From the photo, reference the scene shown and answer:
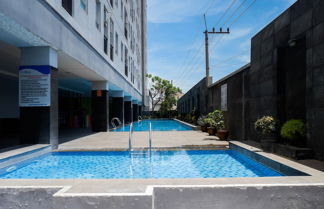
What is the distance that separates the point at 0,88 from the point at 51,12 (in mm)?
10244

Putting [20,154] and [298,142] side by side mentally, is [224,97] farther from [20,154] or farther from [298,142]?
[20,154]

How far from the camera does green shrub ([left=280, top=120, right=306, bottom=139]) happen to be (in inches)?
238

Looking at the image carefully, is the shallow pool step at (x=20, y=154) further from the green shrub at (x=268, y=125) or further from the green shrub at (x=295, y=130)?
the green shrub at (x=295, y=130)

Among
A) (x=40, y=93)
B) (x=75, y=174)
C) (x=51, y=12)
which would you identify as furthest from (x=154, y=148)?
(x=51, y=12)

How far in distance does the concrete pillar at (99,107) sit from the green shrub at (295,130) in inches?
459

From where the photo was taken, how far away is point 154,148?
8.23 metres

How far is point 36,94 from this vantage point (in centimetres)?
768

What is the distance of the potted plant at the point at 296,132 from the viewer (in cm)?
607

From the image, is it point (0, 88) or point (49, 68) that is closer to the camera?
point (49, 68)

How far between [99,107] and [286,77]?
38.4ft

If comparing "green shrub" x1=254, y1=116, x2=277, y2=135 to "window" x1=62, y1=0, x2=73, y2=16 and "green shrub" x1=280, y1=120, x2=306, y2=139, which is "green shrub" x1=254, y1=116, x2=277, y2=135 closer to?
"green shrub" x1=280, y1=120, x2=306, y2=139

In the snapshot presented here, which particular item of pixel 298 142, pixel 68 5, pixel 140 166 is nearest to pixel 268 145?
pixel 298 142

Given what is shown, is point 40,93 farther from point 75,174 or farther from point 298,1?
point 298,1

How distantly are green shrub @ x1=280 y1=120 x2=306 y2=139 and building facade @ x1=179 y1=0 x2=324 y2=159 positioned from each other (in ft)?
0.76
